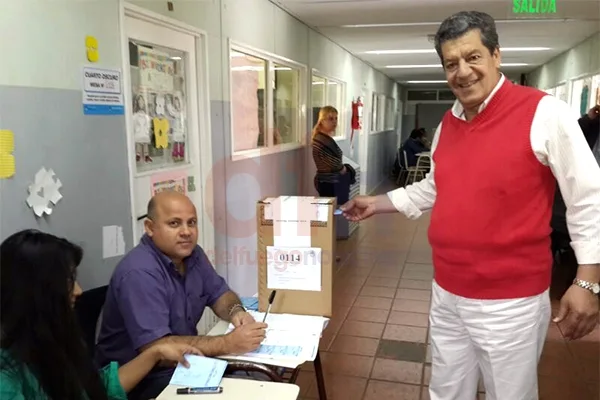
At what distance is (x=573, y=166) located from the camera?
133cm

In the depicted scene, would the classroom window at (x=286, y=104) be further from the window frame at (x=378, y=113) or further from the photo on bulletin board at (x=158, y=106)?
the window frame at (x=378, y=113)

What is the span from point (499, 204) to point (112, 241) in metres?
1.65

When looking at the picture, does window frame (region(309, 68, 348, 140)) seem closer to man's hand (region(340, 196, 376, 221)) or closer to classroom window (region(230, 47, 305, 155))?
classroom window (region(230, 47, 305, 155))

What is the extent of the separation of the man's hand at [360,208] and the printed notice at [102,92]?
3.59ft

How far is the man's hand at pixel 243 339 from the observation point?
1.56 meters

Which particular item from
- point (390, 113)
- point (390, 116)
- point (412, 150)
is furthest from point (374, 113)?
point (390, 116)

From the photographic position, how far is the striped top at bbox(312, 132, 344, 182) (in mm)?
5176

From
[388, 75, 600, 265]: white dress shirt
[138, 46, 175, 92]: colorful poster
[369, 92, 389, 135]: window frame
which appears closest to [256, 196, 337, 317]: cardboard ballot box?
[388, 75, 600, 265]: white dress shirt

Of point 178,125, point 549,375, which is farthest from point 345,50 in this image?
point 549,375

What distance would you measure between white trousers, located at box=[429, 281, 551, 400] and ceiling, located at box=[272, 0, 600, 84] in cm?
282

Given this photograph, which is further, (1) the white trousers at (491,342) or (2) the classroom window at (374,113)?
(2) the classroom window at (374,113)

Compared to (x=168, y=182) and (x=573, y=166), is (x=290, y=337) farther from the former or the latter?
(x=168, y=182)

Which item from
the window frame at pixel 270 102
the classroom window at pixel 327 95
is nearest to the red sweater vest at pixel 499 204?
the window frame at pixel 270 102

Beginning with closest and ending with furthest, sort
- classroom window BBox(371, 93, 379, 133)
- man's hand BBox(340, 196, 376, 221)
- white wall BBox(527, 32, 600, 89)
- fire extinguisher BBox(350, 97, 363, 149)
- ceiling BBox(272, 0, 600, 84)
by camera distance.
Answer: man's hand BBox(340, 196, 376, 221), ceiling BBox(272, 0, 600, 84), white wall BBox(527, 32, 600, 89), fire extinguisher BBox(350, 97, 363, 149), classroom window BBox(371, 93, 379, 133)
